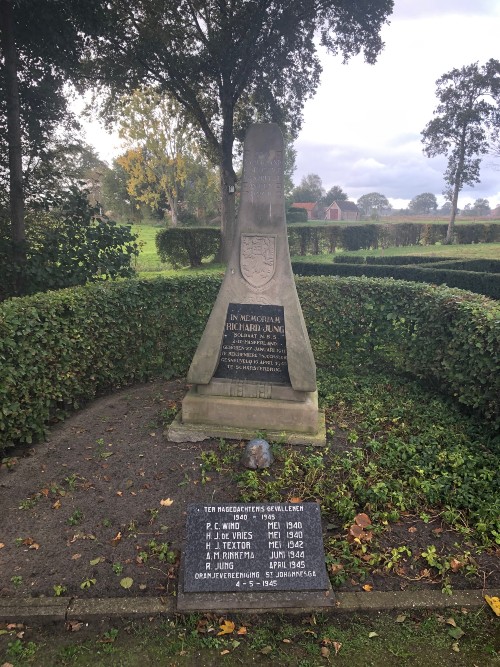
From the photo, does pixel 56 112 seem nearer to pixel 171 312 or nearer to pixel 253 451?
pixel 171 312

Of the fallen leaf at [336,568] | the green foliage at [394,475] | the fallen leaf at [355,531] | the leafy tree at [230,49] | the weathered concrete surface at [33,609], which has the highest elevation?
the leafy tree at [230,49]

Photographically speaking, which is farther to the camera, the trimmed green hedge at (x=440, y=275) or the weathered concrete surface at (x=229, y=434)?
the trimmed green hedge at (x=440, y=275)

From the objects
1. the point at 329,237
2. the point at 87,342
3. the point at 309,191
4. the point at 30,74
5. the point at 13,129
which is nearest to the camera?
the point at 87,342

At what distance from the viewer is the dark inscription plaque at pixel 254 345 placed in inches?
222

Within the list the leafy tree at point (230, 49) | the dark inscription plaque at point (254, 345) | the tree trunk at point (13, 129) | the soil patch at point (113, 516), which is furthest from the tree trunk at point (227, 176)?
the soil patch at point (113, 516)

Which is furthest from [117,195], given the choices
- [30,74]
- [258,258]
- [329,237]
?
[258,258]

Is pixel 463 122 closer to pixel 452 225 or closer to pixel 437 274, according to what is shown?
pixel 452 225

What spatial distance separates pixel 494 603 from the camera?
3.31 metres

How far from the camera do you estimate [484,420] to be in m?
5.66

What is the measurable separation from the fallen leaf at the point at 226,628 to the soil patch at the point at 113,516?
1.70ft

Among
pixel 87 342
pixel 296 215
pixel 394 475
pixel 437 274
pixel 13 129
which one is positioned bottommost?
pixel 394 475

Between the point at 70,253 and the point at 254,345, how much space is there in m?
5.46

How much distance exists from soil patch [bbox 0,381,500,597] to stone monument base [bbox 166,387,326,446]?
171mm

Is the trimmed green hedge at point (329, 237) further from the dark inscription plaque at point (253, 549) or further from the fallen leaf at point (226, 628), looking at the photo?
the fallen leaf at point (226, 628)
